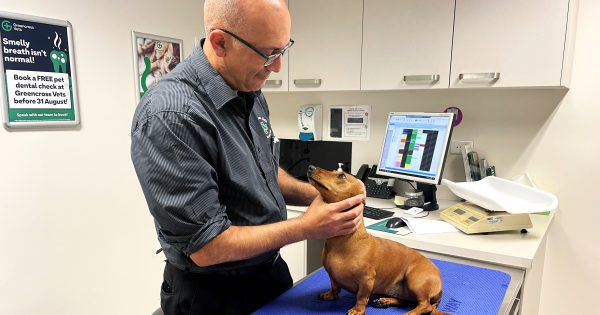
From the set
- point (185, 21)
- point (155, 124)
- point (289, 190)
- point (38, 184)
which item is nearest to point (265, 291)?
point (289, 190)

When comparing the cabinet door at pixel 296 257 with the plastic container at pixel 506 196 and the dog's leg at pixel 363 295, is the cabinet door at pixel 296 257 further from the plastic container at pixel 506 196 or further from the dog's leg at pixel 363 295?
the dog's leg at pixel 363 295

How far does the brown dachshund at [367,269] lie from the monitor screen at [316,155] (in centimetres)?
139

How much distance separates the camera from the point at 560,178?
1.93m

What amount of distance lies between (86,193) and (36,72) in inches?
24.0

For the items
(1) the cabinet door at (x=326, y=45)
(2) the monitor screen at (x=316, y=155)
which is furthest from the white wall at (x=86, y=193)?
(2) the monitor screen at (x=316, y=155)

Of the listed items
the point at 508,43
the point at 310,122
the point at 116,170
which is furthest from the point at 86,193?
the point at 508,43

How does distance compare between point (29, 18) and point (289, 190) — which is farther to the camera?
point (29, 18)

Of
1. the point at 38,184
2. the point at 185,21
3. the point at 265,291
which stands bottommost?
the point at 265,291

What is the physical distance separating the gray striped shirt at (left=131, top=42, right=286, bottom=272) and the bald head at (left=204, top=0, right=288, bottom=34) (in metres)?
0.12

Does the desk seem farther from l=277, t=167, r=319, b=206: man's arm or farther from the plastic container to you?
l=277, t=167, r=319, b=206: man's arm

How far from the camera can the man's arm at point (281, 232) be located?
849 millimetres

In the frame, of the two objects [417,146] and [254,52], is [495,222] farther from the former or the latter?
[254,52]

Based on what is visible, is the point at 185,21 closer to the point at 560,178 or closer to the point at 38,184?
the point at 38,184

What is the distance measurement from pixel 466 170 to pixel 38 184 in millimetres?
2093
